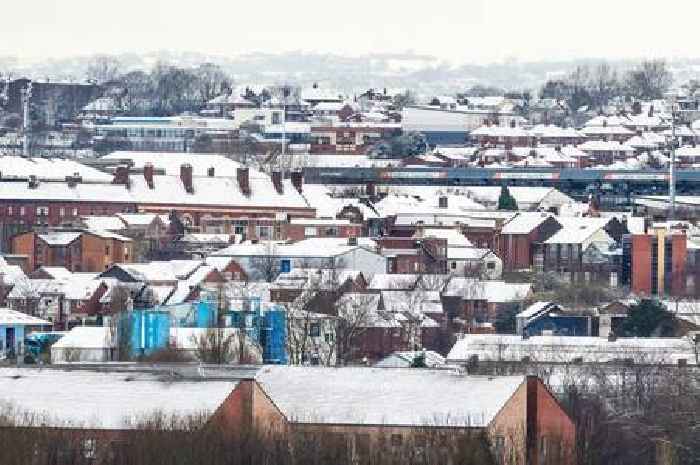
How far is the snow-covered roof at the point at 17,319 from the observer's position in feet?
122

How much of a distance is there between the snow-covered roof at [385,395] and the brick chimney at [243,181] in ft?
96.5

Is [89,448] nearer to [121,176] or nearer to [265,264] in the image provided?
[265,264]

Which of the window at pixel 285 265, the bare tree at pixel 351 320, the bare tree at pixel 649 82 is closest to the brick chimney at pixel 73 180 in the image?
the window at pixel 285 265

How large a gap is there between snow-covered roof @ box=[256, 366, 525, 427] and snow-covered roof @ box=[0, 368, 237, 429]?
0.54 m

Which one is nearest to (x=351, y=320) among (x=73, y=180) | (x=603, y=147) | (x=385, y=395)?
(x=385, y=395)

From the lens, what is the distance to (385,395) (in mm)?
25281

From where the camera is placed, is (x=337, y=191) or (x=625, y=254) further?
(x=337, y=191)

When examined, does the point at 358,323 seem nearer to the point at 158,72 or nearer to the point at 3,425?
the point at 3,425

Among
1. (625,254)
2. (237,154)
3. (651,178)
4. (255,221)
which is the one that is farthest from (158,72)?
(625,254)

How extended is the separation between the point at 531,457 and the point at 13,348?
42.3 feet

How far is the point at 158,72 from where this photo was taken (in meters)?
112

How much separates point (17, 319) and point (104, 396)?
12.4 m

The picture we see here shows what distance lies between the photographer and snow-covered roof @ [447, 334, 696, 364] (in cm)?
3266

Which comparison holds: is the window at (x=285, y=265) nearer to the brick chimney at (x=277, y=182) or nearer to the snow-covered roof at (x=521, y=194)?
the brick chimney at (x=277, y=182)
